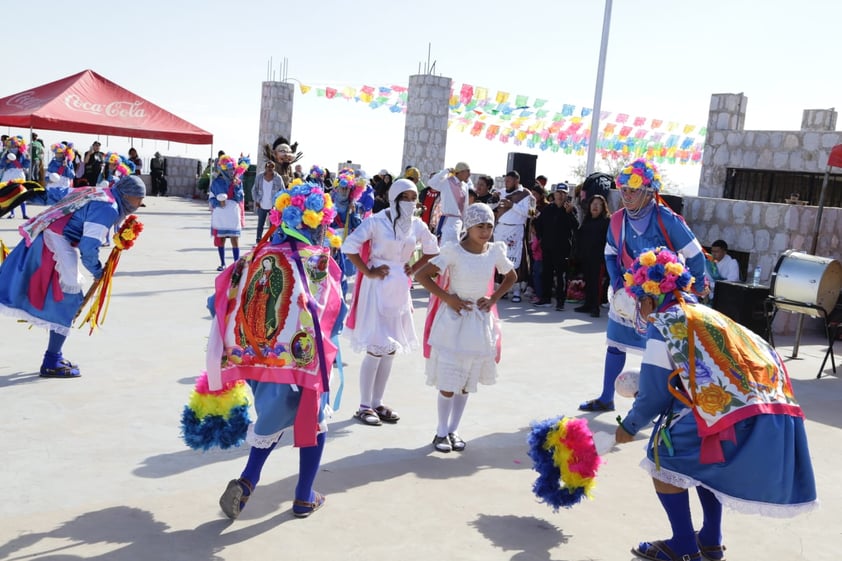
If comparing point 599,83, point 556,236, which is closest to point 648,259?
point 556,236

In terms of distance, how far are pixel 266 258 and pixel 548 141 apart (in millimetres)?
27291

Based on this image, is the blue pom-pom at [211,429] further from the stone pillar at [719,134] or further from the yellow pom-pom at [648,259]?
the stone pillar at [719,134]

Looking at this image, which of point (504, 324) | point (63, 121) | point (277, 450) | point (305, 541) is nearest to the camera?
point (305, 541)

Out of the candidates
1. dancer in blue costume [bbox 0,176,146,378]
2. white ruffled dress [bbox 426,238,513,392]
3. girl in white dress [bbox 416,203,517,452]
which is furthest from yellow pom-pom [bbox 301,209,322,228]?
dancer in blue costume [bbox 0,176,146,378]

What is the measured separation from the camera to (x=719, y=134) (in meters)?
19.5

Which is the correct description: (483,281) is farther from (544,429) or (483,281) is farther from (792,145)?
(792,145)

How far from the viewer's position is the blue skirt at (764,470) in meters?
3.52

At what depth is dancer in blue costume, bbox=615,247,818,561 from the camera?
3.54 metres

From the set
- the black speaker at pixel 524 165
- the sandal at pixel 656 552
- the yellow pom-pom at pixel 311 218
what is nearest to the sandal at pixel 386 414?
the yellow pom-pom at pixel 311 218

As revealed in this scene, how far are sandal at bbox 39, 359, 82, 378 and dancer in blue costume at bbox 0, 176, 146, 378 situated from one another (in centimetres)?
32

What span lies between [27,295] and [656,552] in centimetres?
508

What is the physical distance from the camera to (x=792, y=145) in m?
17.9

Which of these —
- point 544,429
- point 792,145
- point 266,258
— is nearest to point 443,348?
point 544,429

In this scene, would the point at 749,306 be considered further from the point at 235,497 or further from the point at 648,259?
the point at 235,497
